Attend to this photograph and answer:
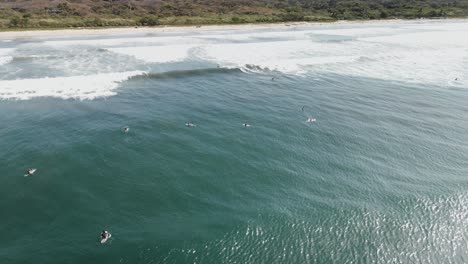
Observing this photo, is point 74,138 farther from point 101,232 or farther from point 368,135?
point 368,135

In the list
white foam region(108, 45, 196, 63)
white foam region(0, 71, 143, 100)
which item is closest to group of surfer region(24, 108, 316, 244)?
white foam region(0, 71, 143, 100)

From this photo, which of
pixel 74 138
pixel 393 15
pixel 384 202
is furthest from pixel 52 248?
pixel 393 15

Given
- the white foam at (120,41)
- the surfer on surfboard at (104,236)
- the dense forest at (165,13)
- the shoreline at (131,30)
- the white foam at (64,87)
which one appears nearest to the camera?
the surfer on surfboard at (104,236)

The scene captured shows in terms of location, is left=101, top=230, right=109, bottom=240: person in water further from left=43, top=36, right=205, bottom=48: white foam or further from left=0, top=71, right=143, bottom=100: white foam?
left=43, top=36, right=205, bottom=48: white foam

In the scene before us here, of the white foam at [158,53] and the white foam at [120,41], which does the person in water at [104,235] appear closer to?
the white foam at [158,53]

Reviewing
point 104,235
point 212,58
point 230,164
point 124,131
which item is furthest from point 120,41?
point 104,235

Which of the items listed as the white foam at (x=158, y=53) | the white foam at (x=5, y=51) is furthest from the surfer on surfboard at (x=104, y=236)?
the white foam at (x=5, y=51)

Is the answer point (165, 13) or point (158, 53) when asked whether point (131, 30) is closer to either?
point (165, 13)
